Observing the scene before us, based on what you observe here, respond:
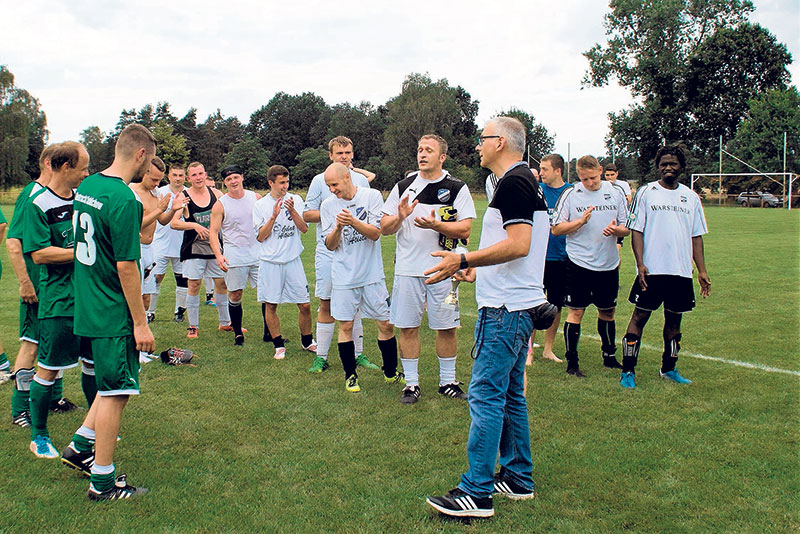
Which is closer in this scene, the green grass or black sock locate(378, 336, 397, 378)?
the green grass

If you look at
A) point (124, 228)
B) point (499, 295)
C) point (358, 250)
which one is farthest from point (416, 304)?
point (124, 228)

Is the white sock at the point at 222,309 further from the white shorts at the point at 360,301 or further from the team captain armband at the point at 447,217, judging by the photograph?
the team captain armband at the point at 447,217

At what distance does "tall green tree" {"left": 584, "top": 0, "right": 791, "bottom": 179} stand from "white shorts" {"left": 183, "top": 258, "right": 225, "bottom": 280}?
54.7 metres

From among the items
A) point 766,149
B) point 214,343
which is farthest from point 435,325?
point 766,149

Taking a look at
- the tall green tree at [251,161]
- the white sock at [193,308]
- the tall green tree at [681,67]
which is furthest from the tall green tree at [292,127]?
the white sock at [193,308]

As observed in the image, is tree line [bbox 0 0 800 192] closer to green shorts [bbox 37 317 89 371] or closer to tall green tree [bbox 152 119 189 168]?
tall green tree [bbox 152 119 189 168]

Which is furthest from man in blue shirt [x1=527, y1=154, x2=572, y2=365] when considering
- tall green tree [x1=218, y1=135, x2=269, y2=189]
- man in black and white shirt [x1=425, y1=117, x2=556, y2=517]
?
tall green tree [x1=218, y1=135, x2=269, y2=189]

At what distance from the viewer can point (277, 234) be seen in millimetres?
7480

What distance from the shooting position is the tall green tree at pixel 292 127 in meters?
96.3

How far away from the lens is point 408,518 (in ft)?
11.6

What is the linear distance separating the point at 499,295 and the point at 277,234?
445 cm

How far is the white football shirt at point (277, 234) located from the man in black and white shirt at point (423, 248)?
7.25 ft

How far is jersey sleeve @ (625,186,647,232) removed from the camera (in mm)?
6211

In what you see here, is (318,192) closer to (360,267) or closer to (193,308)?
(360,267)
